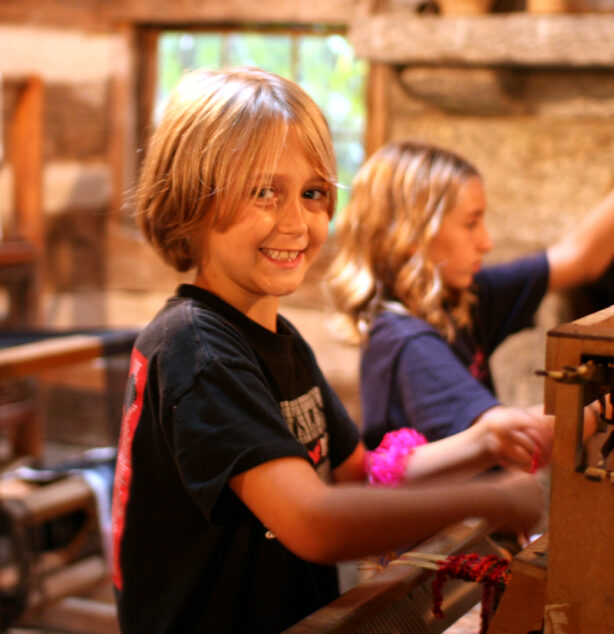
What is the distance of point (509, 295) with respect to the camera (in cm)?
141

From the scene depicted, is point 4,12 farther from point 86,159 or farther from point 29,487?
point 29,487

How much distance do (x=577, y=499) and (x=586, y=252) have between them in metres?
0.98

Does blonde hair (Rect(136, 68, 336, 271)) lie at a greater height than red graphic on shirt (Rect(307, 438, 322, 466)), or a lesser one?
greater

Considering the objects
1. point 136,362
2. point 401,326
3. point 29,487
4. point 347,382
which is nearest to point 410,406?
point 401,326

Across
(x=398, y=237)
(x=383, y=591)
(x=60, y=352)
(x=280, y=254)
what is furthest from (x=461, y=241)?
(x=60, y=352)

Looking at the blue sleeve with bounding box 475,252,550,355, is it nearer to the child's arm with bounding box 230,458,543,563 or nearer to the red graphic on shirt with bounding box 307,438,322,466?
the red graphic on shirt with bounding box 307,438,322,466

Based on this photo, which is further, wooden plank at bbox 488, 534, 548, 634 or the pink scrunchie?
the pink scrunchie

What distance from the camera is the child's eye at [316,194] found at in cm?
81

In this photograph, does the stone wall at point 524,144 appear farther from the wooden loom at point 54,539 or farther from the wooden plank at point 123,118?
the wooden plank at point 123,118

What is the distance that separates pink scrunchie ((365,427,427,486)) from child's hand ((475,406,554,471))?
74 millimetres

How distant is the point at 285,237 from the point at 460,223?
486 millimetres

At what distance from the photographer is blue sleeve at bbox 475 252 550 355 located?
4.45 ft

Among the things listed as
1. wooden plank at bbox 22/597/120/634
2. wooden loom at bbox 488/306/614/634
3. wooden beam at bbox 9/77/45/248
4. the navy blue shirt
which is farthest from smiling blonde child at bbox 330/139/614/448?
wooden beam at bbox 9/77/45/248

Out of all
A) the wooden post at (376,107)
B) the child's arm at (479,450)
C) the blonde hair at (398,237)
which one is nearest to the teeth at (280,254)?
the child's arm at (479,450)
